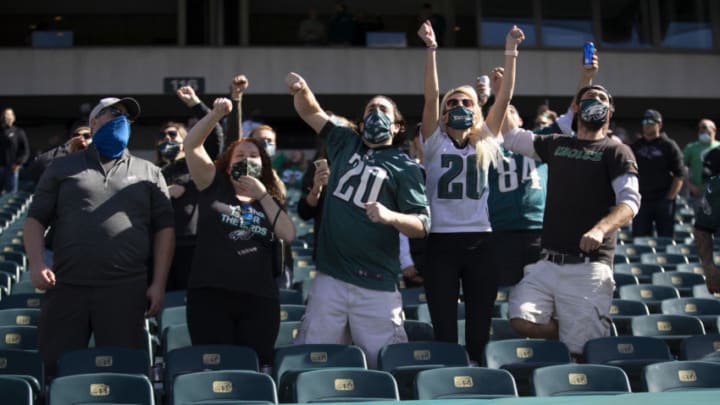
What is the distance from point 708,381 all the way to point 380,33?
17107mm

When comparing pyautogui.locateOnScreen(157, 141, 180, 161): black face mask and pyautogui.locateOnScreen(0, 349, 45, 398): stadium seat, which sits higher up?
pyautogui.locateOnScreen(157, 141, 180, 161): black face mask

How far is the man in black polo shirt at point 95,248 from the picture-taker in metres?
5.72

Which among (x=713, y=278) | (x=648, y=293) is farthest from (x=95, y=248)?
(x=648, y=293)

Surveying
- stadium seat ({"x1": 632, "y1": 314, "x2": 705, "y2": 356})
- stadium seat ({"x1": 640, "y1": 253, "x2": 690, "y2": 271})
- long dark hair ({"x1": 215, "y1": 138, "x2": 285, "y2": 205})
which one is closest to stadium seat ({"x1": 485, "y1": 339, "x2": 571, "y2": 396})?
stadium seat ({"x1": 632, "y1": 314, "x2": 705, "y2": 356})

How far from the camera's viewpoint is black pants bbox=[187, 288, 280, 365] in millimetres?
5836

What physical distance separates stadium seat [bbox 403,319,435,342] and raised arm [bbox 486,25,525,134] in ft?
4.17

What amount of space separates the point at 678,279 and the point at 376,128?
431 centimetres

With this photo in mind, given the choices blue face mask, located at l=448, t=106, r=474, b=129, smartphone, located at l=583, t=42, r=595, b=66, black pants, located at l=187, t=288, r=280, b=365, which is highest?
smartphone, located at l=583, t=42, r=595, b=66

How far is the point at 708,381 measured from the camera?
5434 millimetres

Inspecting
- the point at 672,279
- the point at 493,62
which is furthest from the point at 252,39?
the point at 672,279

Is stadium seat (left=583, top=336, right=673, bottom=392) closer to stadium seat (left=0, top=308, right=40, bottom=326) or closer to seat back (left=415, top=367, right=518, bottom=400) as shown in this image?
seat back (left=415, top=367, right=518, bottom=400)

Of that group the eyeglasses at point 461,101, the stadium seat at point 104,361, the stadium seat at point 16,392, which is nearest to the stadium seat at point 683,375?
the eyeglasses at point 461,101

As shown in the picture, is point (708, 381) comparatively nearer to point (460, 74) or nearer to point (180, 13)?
point (460, 74)

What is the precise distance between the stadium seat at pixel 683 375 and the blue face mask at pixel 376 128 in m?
1.84
